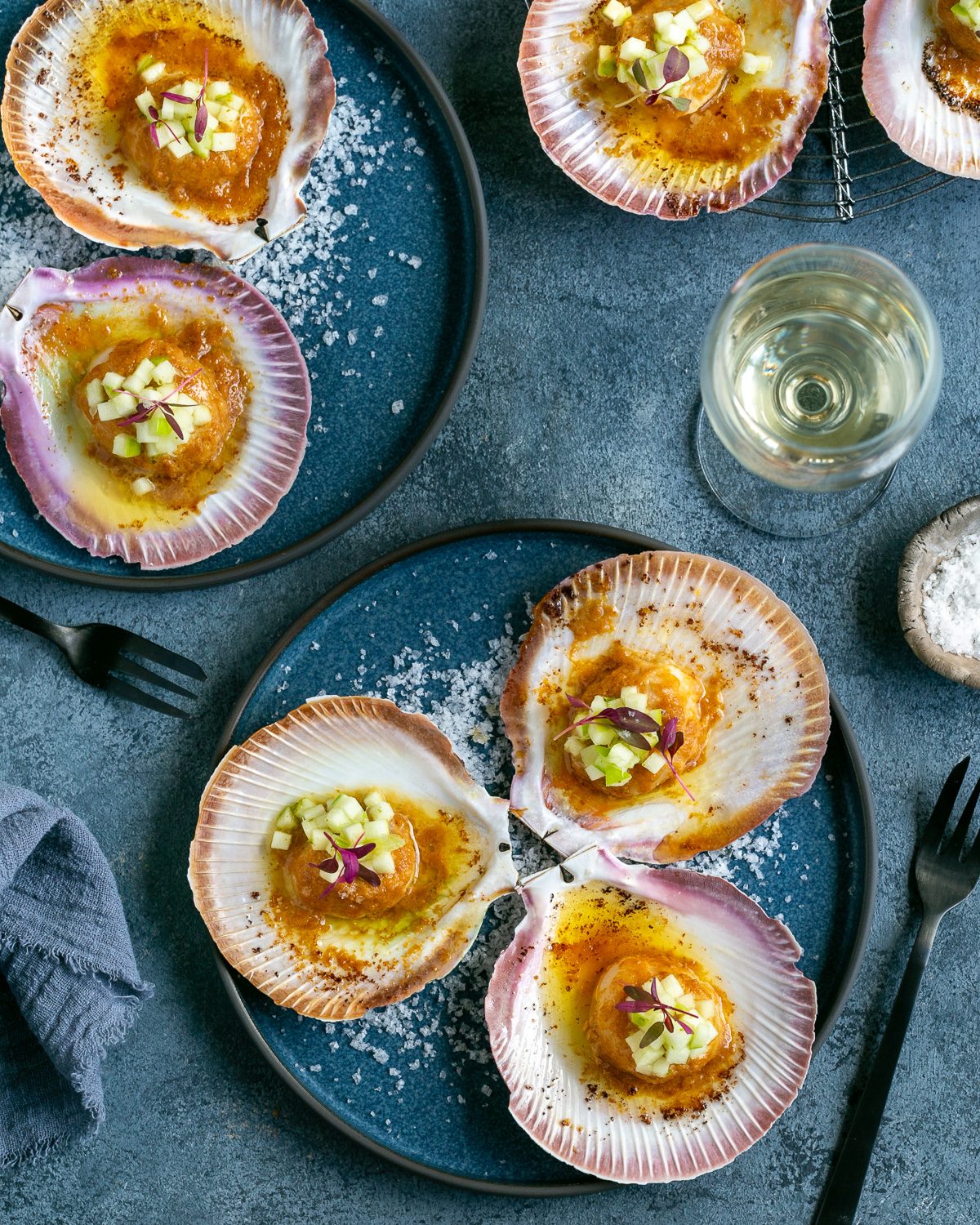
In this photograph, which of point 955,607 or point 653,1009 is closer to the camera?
point 653,1009

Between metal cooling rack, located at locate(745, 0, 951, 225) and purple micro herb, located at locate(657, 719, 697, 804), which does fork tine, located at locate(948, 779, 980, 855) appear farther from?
metal cooling rack, located at locate(745, 0, 951, 225)

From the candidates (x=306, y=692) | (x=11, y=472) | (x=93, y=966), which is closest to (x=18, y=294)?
(x=11, y=472)

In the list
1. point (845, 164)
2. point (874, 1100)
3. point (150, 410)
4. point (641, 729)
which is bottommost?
point (874, 1100)

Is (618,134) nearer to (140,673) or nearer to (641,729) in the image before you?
(641,729)

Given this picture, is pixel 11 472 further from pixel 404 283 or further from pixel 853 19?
pixel 853 19

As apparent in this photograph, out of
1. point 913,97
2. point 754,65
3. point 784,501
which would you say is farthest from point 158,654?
point 913,97

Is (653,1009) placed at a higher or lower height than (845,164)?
lower

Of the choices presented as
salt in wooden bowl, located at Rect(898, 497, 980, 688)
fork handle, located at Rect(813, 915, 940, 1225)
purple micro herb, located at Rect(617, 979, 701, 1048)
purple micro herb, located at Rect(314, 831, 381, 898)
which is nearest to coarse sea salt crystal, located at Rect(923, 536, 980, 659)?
salt in wooden bowl, located at Rect(898, 497, 980, 688)
